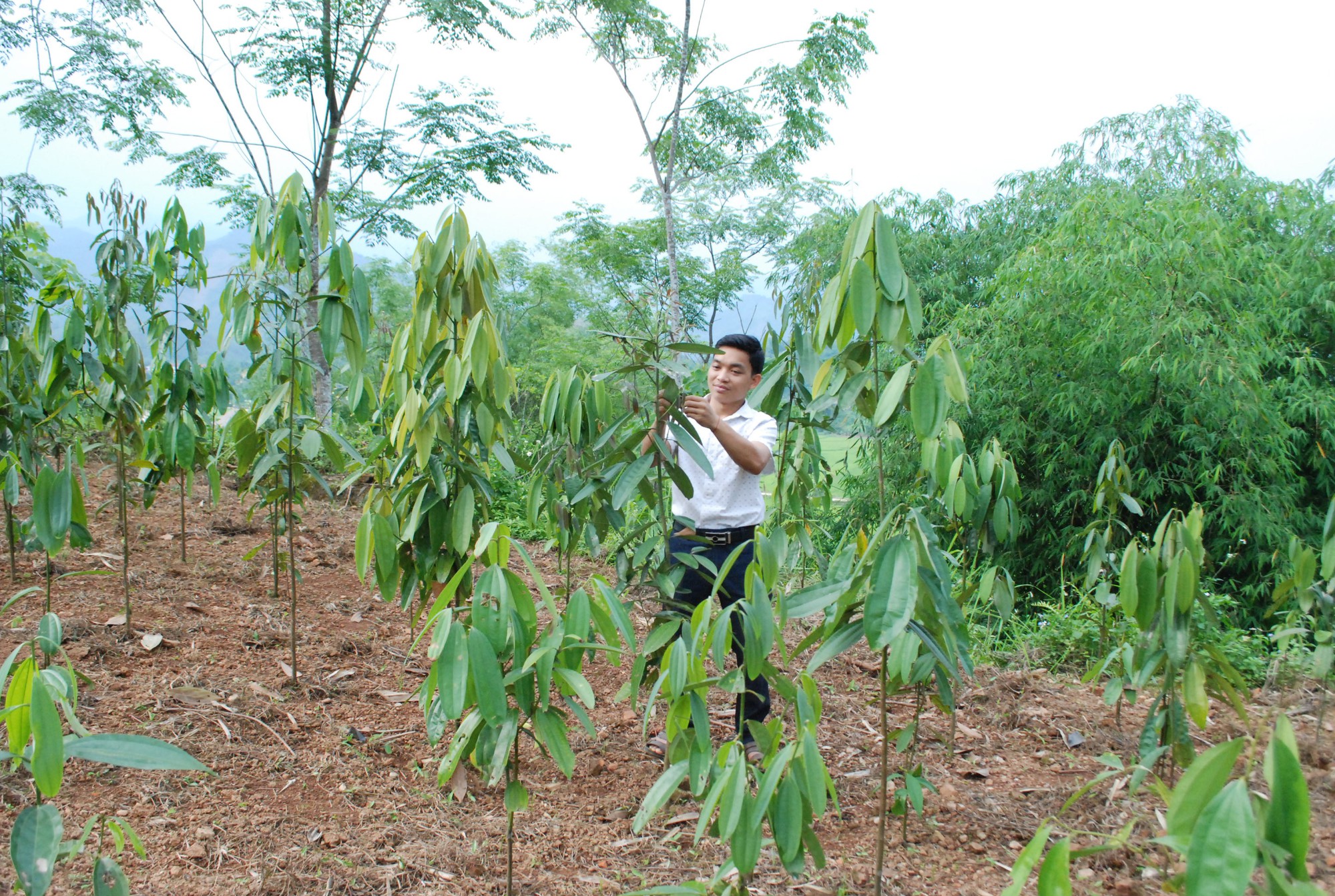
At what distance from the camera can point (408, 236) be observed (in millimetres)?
6992

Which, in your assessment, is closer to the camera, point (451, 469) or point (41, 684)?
point (41, 684)

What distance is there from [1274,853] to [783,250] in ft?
33.1

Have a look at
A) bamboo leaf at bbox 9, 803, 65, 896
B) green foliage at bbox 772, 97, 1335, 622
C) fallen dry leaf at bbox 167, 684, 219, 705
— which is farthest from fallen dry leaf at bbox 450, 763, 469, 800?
green foliage at bbox 772, 97, 1335, 622

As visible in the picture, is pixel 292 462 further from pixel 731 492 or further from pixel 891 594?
pixel 891 594

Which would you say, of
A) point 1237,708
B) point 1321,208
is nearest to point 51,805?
point 1237,708

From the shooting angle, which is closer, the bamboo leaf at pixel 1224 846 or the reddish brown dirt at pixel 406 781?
the bamboo leaf at pixel 1224 846

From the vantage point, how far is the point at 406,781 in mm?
1707

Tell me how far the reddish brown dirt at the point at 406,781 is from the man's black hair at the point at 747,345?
2.61 ft

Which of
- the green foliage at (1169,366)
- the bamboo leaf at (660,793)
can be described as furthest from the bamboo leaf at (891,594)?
the green foliage at (1169,366)

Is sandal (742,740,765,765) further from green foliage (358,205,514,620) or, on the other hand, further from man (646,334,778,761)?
green foliage (358,205,514,620)

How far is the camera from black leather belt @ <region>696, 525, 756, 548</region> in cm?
183

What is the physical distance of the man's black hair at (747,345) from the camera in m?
1.87

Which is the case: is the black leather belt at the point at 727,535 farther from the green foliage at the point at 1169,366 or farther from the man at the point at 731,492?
the green foliage at the point at 1169,366

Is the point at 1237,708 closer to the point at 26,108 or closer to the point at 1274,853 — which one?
the point at 1274,853
